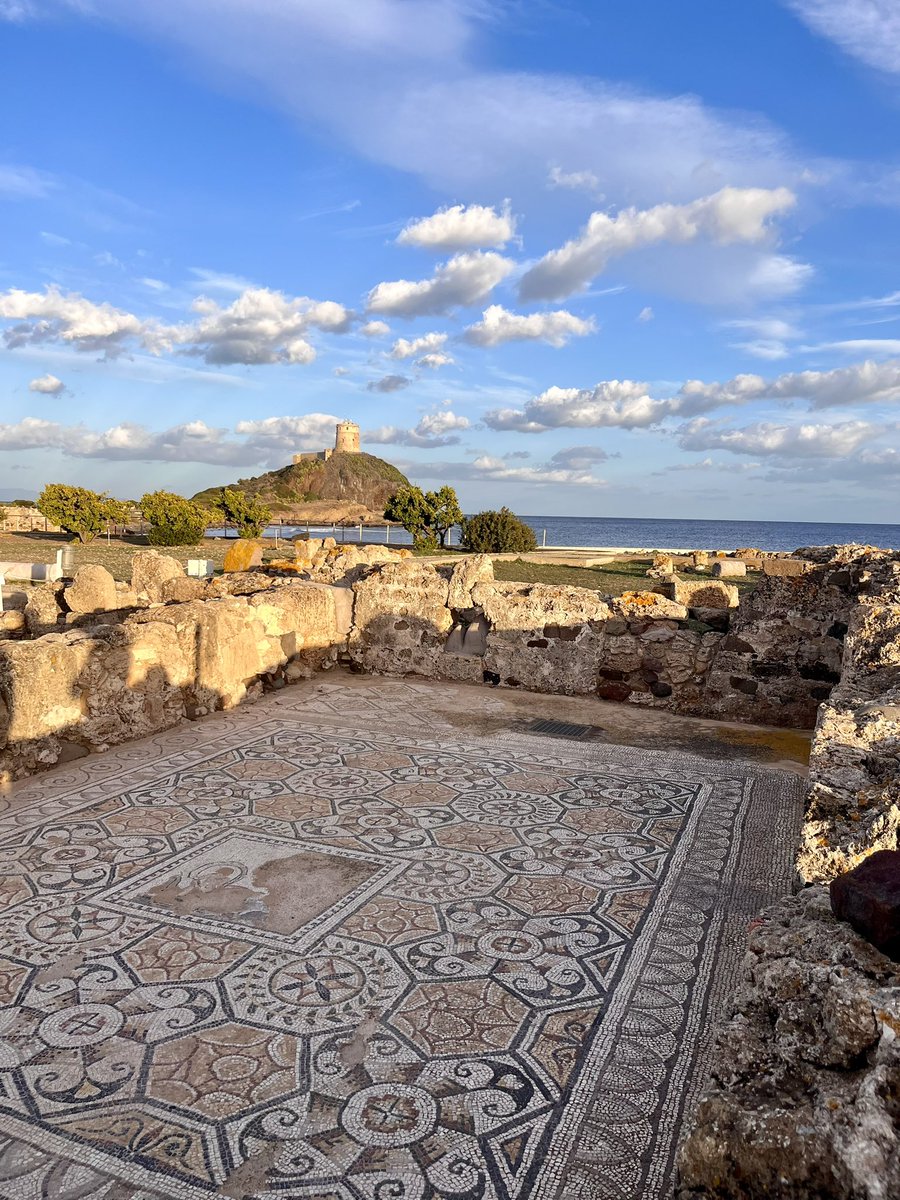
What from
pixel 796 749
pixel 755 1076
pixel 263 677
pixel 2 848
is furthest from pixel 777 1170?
pixel 263 677

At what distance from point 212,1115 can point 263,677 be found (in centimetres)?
519

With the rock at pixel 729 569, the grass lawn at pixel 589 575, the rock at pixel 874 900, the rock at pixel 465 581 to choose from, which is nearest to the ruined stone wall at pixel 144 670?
the rock at pixel 465 581

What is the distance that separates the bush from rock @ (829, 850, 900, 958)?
94.6ft

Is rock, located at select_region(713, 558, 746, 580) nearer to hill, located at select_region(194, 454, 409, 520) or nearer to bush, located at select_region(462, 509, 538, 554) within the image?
bush, located at select_region(462, 509, 538, 554)

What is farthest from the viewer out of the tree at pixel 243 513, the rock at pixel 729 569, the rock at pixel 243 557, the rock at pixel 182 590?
the tree at pixel 243 513

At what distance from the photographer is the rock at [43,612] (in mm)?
8102

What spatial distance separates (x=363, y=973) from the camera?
281 cm

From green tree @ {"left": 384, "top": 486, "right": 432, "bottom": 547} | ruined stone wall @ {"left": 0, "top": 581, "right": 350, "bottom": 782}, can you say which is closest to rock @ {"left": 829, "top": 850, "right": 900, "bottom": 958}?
ruined stone wall @ {"left": 0, "top": 581, "right": 350, "bottom": 782}

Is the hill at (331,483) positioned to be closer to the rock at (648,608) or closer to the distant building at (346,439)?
the distant building at (346,439)

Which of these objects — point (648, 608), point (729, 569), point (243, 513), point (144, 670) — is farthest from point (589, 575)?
point (243, 513)

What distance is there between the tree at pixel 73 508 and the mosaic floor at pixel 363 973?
30.7 m

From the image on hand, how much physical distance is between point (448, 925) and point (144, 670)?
352 cm

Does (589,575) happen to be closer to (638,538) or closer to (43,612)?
(43,612)

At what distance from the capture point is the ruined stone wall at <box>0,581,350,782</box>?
4.97 metres
